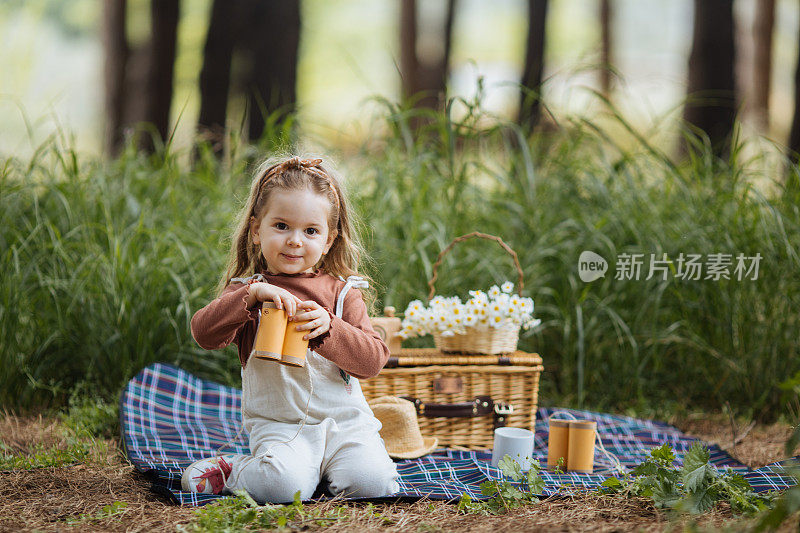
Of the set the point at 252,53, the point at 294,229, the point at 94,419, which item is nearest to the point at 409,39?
the point at 252,53

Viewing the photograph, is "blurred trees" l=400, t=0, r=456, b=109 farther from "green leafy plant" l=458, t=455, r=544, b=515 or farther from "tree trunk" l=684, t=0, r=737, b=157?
"green leafy plant" l=458, t=455, r=544, b=515

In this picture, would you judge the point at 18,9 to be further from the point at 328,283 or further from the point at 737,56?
the point at 328,283

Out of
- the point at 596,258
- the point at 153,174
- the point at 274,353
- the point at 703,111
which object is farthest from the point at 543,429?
the point at 703,111

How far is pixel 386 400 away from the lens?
2.60 m

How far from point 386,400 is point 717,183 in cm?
214

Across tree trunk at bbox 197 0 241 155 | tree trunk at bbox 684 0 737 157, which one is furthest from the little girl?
tree trunk at bbox 684 0 737 157

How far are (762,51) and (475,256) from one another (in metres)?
7.81

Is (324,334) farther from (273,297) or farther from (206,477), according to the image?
(206,477)

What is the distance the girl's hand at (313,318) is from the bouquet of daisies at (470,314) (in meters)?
0.69

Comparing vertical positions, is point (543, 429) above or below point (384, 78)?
below

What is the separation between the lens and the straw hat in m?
2.52

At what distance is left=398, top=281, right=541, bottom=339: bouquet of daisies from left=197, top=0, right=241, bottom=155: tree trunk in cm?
440

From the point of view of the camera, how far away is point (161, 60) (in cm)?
724

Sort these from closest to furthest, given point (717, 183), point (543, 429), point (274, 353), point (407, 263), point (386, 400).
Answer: point (274, 353) < point (386, 400) < point (543, 429) < point (407, 263) < point (717, 183)
